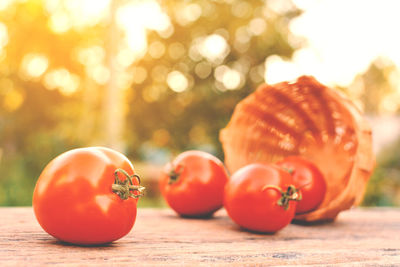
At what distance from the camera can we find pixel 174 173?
1.58 meters

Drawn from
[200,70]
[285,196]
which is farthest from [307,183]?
[200,70]

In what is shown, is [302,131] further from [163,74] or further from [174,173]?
[163,74]

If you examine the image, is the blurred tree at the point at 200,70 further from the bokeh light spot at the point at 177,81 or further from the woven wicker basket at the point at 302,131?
the woven wicker basket at the point at 302,131

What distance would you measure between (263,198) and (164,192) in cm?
49

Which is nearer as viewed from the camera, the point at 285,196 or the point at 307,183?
the point at 285,196

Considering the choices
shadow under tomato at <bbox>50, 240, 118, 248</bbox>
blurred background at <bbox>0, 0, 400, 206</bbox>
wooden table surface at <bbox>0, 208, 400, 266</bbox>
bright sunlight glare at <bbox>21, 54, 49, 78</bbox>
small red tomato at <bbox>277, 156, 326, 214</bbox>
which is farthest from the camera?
bright sunlight glare at <bbox>21, 54, 49, 78</bbox>

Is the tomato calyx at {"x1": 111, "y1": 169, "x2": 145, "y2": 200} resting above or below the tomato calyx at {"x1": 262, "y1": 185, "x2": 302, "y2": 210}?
above

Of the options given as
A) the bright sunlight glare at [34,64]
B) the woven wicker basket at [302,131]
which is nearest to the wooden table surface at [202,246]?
the woven wicker basket at [302,131]

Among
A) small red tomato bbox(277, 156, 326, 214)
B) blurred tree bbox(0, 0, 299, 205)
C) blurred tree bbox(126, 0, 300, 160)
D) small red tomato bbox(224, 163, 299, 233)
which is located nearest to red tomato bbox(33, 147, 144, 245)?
small red tomato bbox(224, 163, 299, 233)

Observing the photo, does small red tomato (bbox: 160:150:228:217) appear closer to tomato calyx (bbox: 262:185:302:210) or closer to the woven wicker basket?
the woven wicker basket

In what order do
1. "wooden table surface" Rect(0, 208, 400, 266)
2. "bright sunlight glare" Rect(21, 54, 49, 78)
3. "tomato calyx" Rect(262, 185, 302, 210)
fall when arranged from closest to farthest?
"wooden table surface" Rect(0, 208, 400, 266), "tomato calyx" Rect(262, 185, 302, 210), "bright sunlight glare" Rect(21, 54, 49, 78)

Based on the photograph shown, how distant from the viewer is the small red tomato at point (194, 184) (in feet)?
5.02

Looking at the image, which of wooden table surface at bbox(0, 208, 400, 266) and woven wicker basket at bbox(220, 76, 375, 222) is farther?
woven wicker basket at bbox(220, 76, 375, 222)

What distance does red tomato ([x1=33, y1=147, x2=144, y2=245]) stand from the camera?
36.1 inches
